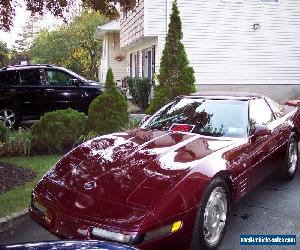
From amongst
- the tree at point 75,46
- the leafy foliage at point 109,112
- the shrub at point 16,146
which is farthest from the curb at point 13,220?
the tree at point 75,46

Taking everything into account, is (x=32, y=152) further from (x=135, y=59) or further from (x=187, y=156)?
(x=135, y=59)

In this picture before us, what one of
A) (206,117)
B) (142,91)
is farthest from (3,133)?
(142,91)

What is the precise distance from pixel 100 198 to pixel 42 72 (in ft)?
27.4

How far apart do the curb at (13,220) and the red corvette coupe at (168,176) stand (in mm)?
840

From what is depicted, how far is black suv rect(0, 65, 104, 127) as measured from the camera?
1088 cm

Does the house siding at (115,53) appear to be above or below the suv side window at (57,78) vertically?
above

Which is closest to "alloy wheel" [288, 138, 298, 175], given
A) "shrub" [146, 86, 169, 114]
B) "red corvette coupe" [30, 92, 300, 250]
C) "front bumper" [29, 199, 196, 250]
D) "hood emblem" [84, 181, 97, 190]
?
"red corvette coupe" [30, 92, 300, 250]

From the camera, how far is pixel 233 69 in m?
15.2

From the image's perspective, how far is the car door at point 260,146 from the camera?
4.77 meters

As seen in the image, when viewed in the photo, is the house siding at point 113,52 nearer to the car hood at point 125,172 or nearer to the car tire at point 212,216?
the car hood at point 125,172

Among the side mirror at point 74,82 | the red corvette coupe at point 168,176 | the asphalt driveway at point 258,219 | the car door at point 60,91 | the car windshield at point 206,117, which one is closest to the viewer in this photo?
the red corvette coupe at point 168,176

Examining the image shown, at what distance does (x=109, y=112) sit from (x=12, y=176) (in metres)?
2.63

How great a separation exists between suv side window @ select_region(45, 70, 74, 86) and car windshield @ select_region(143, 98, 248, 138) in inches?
250

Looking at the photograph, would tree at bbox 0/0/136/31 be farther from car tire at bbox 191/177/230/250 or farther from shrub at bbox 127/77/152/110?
shrub at bbox 127/77/152/110
